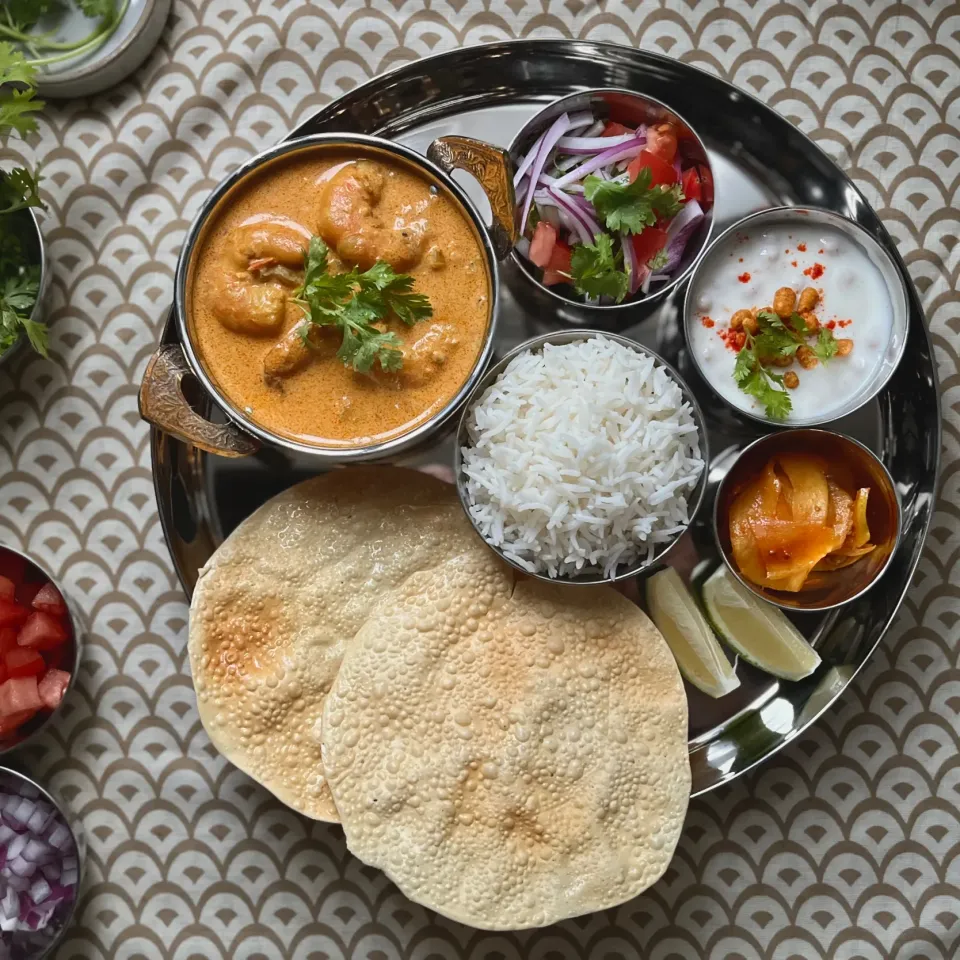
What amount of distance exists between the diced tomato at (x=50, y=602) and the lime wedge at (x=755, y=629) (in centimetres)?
158

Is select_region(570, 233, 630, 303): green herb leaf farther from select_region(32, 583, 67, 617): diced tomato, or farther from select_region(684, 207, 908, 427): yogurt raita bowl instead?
select_region(32, 583, 67, 617): diced tomato

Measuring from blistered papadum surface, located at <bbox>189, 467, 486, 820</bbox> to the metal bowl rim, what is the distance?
8.0 inches

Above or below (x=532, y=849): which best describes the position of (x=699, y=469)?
above

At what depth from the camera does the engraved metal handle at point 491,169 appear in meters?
1.99

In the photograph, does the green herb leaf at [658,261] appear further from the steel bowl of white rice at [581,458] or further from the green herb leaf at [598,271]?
the steel bowl of white rice at [581,458]

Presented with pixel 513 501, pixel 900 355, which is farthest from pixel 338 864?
pixel 900 355

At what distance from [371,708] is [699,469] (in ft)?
2.97

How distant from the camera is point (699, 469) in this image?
2.09 meters

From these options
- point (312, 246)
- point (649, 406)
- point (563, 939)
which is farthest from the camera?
point (563, 939)

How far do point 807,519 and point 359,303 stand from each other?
1077 millimetres

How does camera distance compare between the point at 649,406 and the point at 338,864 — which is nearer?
the point at 649,406

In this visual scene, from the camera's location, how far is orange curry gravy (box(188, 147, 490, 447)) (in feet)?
6.54

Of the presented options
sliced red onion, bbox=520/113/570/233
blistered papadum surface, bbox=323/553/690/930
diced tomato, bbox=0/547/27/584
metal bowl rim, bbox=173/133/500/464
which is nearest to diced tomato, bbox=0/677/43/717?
diced tomato, bbox=0/547/27/584

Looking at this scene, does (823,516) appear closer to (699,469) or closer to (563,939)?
(699,469)
